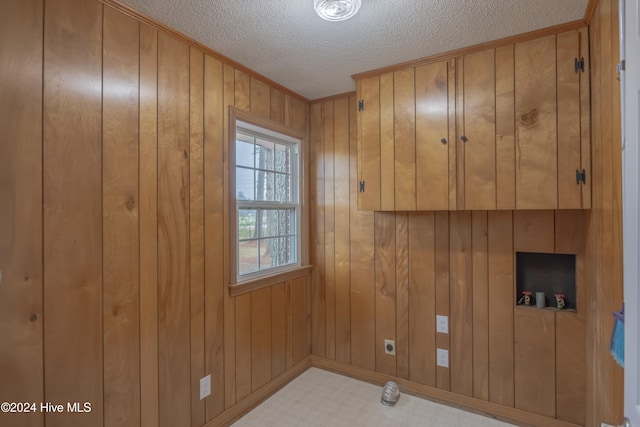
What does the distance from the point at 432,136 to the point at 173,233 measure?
5.63 feet

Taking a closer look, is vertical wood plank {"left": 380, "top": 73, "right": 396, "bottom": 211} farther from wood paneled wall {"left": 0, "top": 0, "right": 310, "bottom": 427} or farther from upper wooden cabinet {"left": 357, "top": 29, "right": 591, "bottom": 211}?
wood paneled wall {"left": 0, "top": 0, "right": 310, "bottom": 427}

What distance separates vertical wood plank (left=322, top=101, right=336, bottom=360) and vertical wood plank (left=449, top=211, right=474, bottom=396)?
99 centimetres

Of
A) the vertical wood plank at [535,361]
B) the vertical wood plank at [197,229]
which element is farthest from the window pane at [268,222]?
the vertical wood plank at [535,361]

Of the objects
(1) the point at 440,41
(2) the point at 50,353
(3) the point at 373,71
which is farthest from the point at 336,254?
(2) the point at 50,353

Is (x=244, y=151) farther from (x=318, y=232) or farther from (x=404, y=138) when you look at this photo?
(x=404, y=138)

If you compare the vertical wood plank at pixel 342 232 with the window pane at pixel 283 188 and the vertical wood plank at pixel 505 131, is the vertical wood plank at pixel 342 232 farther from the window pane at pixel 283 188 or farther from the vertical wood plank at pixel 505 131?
the vertical wood plank at pixel 505 131

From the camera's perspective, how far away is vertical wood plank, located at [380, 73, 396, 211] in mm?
2299

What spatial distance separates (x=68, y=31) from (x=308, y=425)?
2.46m

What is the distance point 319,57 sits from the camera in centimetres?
212

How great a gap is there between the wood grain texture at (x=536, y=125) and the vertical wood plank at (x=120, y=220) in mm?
2117

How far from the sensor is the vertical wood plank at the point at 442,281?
2.35 m

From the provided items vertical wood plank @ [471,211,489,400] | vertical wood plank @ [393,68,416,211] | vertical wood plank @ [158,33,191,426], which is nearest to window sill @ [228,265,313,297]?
vertical wood plank @ [158,33,191,426]

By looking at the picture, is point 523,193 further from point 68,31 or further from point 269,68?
point 68,31

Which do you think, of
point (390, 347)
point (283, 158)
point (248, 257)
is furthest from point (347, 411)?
point (283, 158)
